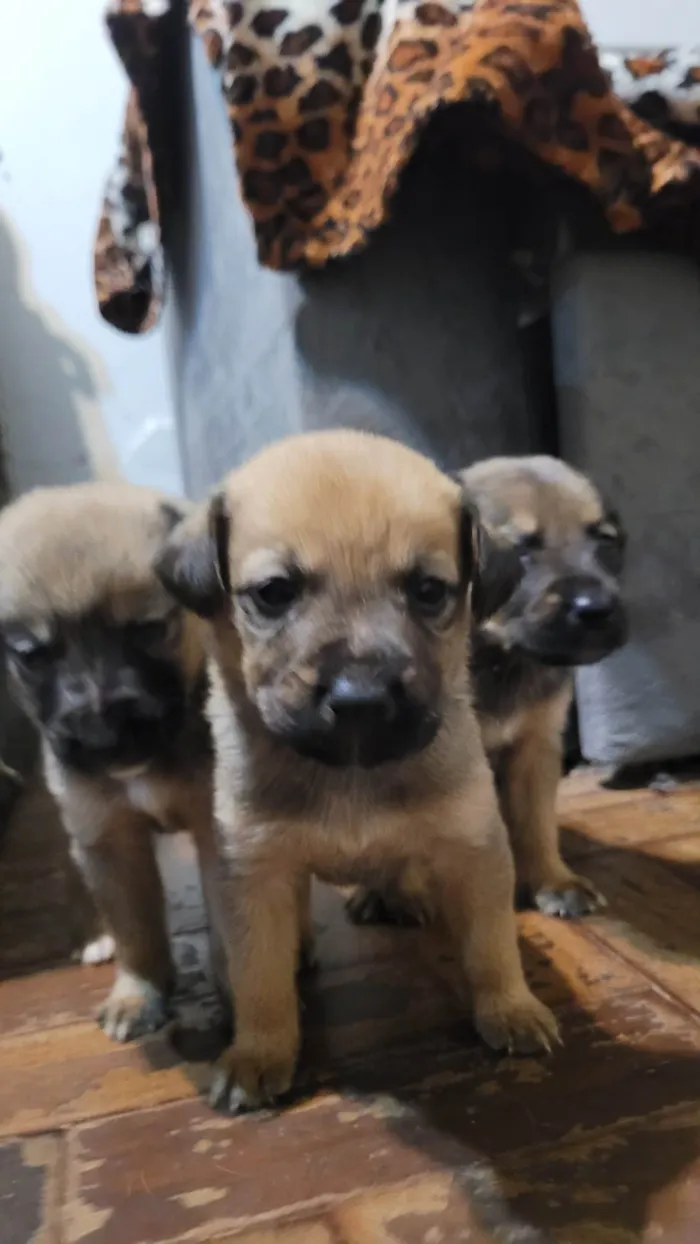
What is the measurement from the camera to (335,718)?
3.36ft

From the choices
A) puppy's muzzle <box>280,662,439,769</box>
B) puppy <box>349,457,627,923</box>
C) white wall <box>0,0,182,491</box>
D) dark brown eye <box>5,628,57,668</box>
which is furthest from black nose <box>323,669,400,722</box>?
white wall <box>0,0,182,491</box>

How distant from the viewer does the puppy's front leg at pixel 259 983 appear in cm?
126

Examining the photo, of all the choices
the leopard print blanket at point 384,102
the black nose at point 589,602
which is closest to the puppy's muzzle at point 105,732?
the black nose at point 589,602

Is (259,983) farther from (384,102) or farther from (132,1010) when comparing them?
(384,102)

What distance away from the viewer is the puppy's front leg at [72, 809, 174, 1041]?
149 centimetres

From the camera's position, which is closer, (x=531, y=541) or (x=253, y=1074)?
(x=253, y=1074)

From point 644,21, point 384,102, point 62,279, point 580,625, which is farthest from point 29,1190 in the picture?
point 644,21

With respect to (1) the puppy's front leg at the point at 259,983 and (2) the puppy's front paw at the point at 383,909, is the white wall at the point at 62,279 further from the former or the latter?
(1) the puppy's front leg at the point at 259,983

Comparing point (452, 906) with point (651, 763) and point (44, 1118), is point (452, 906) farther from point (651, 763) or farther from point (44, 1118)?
point (651, 763)

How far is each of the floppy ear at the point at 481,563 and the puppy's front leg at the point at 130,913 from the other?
621 mm

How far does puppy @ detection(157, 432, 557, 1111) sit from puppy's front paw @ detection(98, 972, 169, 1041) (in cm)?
23

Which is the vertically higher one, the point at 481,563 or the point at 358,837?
the point at 481,563

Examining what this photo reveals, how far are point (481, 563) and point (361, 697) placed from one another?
326 millimetres

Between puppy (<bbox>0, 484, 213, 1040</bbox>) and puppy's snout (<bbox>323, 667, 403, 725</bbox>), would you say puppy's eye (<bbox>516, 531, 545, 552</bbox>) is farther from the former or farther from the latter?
puppy's snout (<bbox>323, 667, 403, 725</bbox>)
